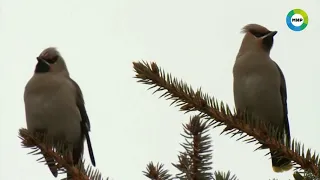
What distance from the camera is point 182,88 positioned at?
2594 millimetres

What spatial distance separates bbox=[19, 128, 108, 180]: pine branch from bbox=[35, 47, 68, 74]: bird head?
1727 millimetres

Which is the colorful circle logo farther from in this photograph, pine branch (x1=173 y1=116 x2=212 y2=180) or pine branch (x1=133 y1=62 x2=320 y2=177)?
pine branch (x1=173 y1=116 x2=212 y2=180)

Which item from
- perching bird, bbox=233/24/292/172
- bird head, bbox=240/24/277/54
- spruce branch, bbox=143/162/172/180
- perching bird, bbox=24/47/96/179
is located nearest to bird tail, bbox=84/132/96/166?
perching bird, bbox=24/47/96/179

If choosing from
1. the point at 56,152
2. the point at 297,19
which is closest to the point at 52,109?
the point at 56,152

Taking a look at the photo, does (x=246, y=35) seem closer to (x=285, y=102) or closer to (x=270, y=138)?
(x=285, y=102)

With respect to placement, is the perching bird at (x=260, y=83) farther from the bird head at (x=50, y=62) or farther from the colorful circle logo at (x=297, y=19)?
the colorful circle logo at (x=297, y=19)

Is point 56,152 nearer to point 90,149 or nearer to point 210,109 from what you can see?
point 210,109

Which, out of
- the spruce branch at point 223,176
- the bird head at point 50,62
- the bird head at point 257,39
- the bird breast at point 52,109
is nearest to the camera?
the spruce branch at point 223,176

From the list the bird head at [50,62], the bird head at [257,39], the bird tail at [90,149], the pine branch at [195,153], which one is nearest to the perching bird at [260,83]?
the bird head at [257,39]

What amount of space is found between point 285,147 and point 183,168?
497 millimetres

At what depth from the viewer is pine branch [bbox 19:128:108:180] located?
2.43m

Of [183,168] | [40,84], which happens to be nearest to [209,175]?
[183,168]

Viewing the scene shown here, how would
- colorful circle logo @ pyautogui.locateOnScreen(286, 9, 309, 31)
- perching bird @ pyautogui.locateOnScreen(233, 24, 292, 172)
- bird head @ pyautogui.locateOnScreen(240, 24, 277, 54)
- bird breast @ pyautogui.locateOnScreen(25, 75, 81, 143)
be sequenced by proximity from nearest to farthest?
perching bird @ pyautogui.locateOnScreen(233, 24, 292, 172), bird breast @ pyautogui.locateOnScreen(25, 75, 81, 143), bird head @ pyautogui.locateOnScreen(240, 24, 277, 54), colorful circle logo @ pyautogui.locateOnScreen(286, 9, 309, 31)

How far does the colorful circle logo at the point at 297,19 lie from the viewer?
7.21m
